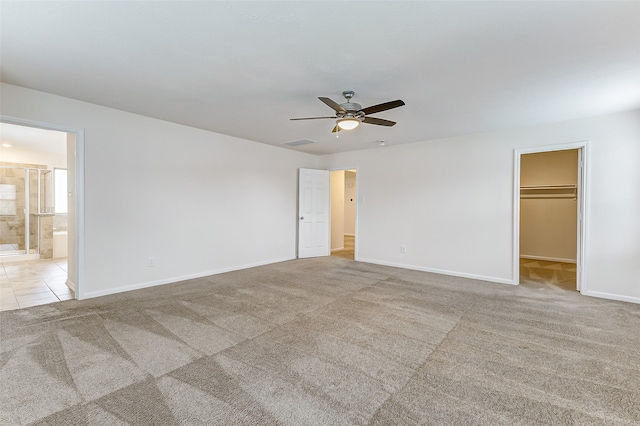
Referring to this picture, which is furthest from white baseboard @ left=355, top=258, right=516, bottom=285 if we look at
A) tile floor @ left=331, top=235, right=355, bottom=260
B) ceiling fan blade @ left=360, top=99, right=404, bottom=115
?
ceiling fan blade @ left=360, top=99, right=404, bottom=115

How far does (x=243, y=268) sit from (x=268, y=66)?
3.88 metres

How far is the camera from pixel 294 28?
203 centimetres

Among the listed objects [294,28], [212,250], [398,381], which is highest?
[294,28]

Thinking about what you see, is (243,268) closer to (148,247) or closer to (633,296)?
(148,247)

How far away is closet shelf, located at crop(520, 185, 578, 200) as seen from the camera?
20.5ft

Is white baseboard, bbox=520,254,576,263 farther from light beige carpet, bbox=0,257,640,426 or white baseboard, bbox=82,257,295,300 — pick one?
white baseboard, bbox=82,257,295,300

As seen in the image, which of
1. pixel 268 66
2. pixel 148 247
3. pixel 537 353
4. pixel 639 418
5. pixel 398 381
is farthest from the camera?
pixel 148 247

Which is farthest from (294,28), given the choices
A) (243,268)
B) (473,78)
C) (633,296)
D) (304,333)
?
(633,296)

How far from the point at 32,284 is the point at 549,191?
9.99m

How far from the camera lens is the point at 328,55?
238 cm

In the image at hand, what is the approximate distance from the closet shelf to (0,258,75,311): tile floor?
8.87 meters

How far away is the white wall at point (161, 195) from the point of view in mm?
3689

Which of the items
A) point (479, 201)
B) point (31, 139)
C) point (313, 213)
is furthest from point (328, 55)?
point (31, 139)

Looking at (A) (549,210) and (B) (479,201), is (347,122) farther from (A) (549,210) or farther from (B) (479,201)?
(A) (549,210)
